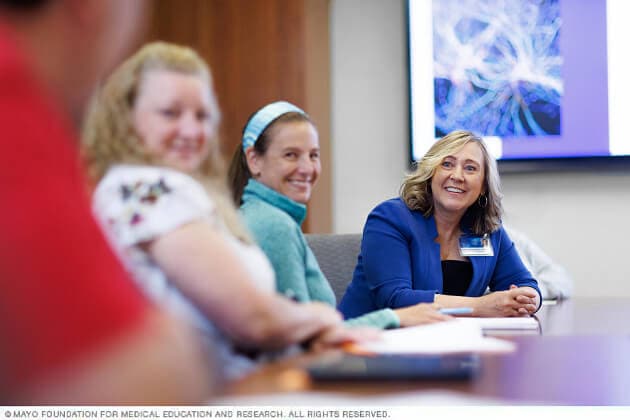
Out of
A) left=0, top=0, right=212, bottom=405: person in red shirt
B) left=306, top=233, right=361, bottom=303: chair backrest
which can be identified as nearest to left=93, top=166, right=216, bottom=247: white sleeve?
left=0, top=0, right=212, bottom=405: person in red shirt

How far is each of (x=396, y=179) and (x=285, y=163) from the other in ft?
4.13

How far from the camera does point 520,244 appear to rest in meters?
2.22

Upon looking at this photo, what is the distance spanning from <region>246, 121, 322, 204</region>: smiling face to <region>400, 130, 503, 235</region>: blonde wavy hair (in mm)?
663

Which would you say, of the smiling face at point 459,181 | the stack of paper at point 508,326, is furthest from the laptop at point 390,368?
the smiling face at point 459,181

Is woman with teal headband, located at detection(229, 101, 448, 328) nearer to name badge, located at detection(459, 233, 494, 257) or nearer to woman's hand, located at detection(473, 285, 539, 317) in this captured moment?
woman's hand, located at detection(473, 285, 539, 317)

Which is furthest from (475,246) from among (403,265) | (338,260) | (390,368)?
(390,368)

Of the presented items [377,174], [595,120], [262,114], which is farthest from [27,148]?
[595,120]

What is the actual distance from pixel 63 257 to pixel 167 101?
1.19 feet

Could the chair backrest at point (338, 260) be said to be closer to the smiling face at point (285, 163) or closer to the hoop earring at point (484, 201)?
the hoop earring at point (484, 201)

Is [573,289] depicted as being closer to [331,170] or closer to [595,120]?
[595,120]

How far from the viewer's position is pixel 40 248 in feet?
1.00

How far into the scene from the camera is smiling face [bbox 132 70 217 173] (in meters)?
0.65

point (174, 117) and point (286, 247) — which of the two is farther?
point (286, 247)

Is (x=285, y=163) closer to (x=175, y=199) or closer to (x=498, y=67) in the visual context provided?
(x=175, y=199)
